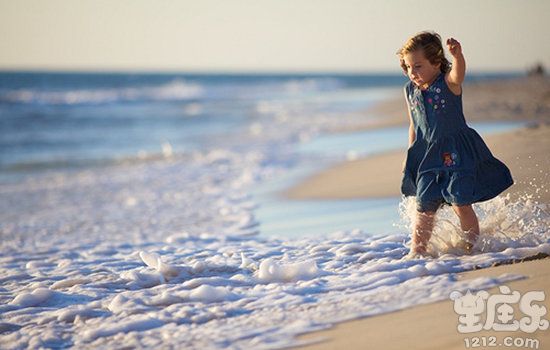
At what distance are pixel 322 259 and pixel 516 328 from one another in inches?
74.4

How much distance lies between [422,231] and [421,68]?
985 millimetres

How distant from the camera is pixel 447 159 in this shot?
4.28 metres

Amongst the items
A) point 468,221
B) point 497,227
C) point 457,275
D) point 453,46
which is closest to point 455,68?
point 453,46

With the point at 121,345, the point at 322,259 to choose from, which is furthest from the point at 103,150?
the point at 121,345

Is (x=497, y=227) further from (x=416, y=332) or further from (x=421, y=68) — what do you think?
(x=416, y=332)

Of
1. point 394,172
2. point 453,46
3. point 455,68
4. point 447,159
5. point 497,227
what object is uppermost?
point 453,46

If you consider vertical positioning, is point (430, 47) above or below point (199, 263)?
above

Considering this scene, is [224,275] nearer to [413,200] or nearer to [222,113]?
[413,200]

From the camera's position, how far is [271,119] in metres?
24.8

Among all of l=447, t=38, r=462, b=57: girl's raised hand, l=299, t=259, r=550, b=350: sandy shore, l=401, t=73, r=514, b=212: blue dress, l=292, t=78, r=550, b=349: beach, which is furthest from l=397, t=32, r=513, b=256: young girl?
l=299, t=259, r=550, b=350: sandy shore

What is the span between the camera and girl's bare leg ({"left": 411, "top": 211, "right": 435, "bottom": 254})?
436 cm

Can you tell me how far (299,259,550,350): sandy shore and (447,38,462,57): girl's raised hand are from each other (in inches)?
51.6

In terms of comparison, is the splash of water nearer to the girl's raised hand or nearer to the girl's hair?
the girl's hair

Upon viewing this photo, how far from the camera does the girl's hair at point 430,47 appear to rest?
14.2 feet
